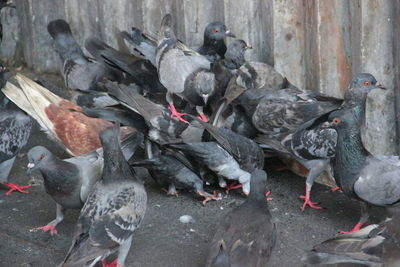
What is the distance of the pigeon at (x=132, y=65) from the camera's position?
825 centimetres

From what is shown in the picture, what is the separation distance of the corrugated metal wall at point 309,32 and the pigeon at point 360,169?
0.47 m

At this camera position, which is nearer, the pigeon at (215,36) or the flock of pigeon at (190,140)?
the flock of pigeon at (190,140)

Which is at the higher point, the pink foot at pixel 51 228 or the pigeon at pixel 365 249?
the pigeon at pixel 365 249

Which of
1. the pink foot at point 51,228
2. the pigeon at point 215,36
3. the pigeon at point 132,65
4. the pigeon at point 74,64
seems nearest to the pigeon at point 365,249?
the pink foot at point 51,228

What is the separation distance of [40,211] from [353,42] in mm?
3021

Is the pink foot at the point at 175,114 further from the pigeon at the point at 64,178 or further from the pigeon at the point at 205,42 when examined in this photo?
the pigeon at the point at 64,178

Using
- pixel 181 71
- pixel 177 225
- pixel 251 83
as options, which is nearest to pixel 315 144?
pixel 251 83

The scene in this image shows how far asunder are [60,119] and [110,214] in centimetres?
217

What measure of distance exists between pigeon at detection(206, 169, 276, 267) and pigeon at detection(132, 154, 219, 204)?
3.89 ft

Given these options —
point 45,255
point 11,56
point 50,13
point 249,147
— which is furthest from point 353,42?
point 11,56

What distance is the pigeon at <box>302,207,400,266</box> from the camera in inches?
189

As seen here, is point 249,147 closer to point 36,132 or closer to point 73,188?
point 73,188

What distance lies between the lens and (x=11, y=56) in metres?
10.6

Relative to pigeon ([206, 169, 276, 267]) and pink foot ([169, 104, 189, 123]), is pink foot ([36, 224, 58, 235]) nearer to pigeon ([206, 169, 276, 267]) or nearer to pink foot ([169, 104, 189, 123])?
pigeon ([206, 169, 276, 267])
